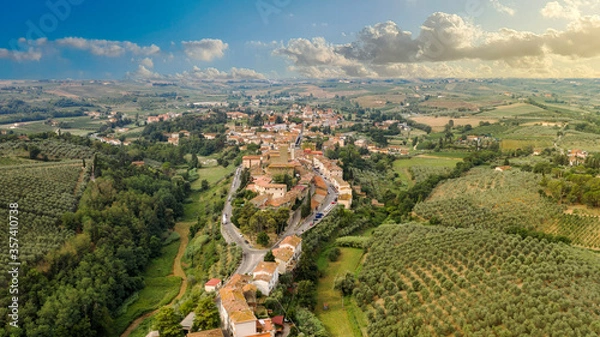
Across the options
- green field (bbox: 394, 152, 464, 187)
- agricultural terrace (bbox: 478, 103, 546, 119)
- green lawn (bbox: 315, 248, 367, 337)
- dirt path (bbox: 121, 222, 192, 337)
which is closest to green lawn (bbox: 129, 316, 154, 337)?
dirt path (bbox: 121, 222, 192, 337)

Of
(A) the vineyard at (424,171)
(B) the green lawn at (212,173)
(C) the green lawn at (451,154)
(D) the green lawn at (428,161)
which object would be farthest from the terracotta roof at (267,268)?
(C) the green lawn at (451,154)

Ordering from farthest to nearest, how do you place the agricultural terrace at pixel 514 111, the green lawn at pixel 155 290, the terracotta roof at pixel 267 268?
1. the agricultural terrace at pixel 514 111
2. the green lawn at pixel 155 290
3. the terracotta roof at pixel 267 268

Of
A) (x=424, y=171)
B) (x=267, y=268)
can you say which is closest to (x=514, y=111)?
(x=424, y=171)

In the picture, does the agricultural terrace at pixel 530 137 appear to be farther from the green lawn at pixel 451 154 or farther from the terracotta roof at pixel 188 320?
the terracotta roof at pixel 188 320

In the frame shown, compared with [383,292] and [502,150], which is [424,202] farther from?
[502,150]

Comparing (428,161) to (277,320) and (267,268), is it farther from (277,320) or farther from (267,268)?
(277,320)

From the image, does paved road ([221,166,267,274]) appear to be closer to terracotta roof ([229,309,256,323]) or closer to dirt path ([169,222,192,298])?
dirt path ([169,222,192,298])
